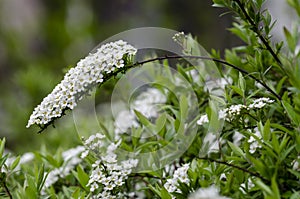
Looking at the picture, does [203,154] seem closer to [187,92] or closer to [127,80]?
[187,92]

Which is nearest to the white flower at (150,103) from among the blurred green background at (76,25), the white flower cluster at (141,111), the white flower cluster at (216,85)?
the white flower cluster at (141,111)

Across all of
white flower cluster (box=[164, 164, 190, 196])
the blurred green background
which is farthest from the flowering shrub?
the blurred green background

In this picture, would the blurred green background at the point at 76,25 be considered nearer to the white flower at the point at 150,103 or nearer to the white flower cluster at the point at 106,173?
the white flower at the point at 150,103

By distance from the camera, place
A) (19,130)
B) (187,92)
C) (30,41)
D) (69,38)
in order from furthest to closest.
Answer: (30,41), (69,38), (19,130), (187,92)

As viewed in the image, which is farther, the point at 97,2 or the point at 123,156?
the point at 97,2

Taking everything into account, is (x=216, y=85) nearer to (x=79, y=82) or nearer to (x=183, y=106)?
(x=183, y=106)

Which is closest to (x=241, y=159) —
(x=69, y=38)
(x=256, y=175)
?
(x=256, y=175)

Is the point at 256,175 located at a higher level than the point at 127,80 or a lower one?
lower

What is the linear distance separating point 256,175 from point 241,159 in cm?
6

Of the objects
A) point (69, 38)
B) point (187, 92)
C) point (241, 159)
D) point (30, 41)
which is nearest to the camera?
point (241, 159)

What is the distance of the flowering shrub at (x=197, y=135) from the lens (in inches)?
30.8

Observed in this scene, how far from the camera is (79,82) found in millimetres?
886

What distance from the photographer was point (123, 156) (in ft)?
3.53

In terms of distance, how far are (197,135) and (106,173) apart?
250 millimetres
